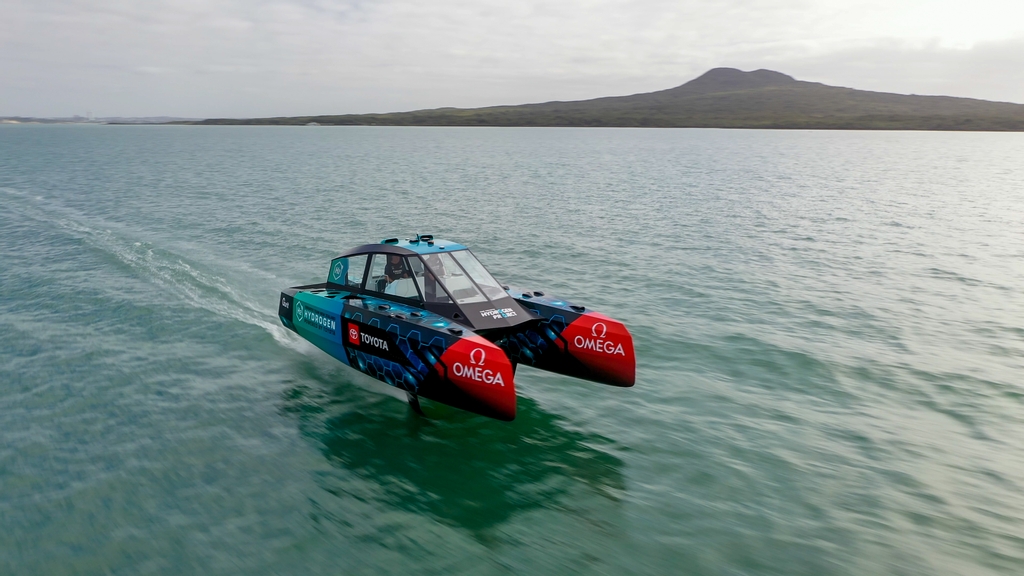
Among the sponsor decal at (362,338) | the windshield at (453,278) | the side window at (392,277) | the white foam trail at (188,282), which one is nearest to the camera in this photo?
the sponsor decal at (362,338)

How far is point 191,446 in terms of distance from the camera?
10273mm

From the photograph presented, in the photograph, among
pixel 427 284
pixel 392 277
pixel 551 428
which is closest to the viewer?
pixel 551 428

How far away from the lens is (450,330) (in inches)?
410

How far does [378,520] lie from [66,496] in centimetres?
437

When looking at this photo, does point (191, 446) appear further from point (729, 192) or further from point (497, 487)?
point (729, 192)

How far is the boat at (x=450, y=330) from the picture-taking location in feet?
32.9

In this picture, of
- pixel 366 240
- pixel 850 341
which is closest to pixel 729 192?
pixel 366 240

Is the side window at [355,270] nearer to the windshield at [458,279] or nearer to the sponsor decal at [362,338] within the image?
the sponsor decal at [362,338]

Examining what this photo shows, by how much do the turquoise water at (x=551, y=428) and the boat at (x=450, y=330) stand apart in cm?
85

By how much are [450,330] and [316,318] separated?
394 centimetres

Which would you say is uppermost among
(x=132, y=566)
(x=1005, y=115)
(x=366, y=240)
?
(x=1005, y=115)

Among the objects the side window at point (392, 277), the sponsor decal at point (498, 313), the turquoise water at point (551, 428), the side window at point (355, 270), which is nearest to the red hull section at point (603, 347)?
the turquoise water at point (551, 428)

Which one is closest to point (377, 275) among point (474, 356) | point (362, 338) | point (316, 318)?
point (316, 318)

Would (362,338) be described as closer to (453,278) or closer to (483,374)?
(453,278)
